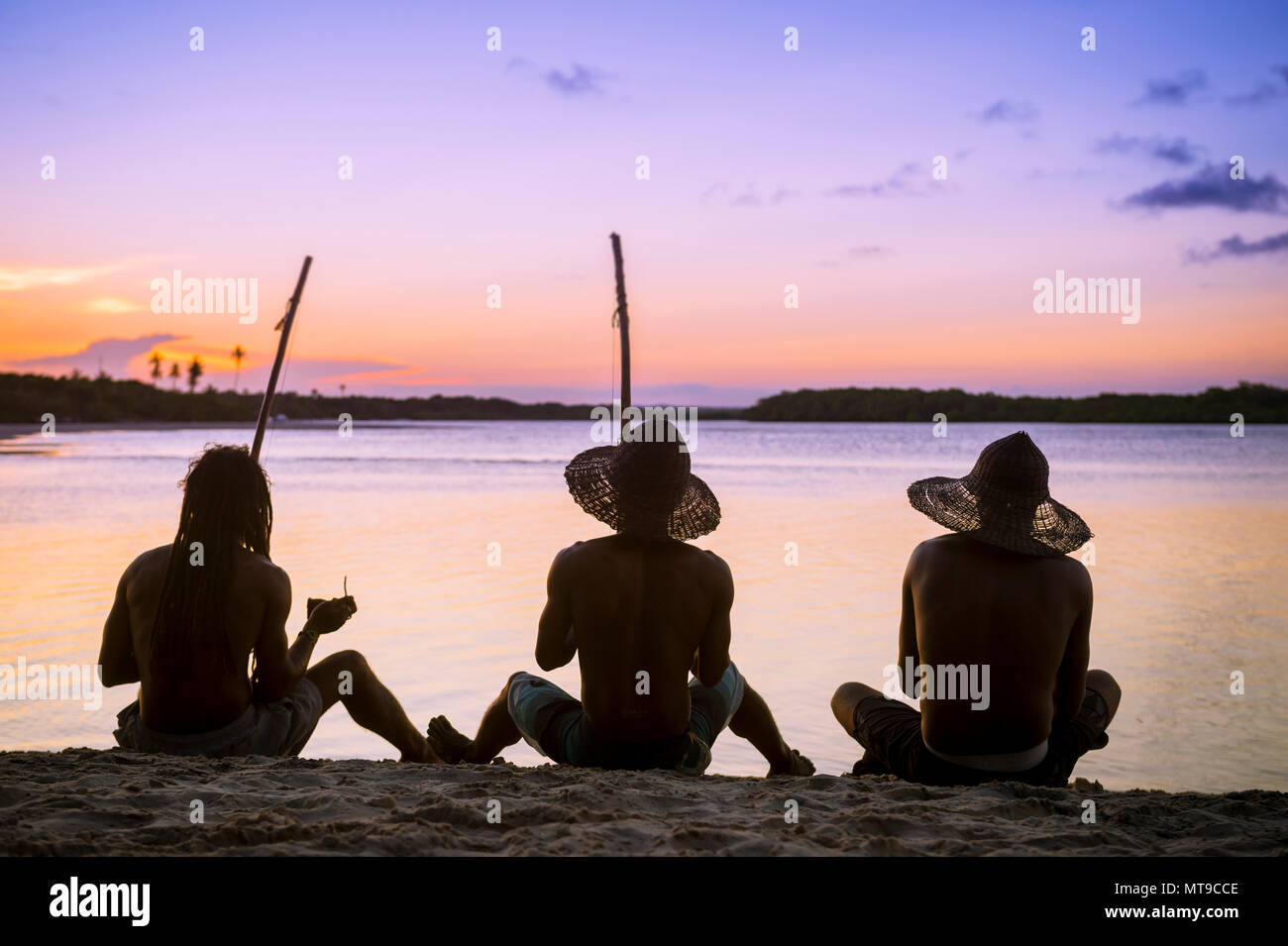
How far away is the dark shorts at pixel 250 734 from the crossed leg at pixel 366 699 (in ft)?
0.27

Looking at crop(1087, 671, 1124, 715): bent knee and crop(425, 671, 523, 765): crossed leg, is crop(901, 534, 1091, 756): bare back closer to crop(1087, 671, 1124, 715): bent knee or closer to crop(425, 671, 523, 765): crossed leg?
crop(1087, 671, 1124, 715): bent knee

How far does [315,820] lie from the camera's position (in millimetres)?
2664

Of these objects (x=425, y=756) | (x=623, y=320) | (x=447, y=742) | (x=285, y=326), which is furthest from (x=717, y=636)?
(x=285, y=326)

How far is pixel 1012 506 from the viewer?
3.25 metres

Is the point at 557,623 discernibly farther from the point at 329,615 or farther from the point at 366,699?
the point at 366,699

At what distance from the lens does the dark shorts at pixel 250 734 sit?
11.2 feet

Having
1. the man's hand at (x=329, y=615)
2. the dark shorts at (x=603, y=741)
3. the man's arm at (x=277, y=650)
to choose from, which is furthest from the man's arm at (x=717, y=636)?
the man's arm at (x=277, y=650)

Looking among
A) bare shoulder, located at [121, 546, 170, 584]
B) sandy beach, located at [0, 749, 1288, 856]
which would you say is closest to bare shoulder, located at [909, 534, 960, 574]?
sandy beach, located at [0, 749, 1288, 856]

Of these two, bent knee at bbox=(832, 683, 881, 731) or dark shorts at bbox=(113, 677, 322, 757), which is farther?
bent knee at bbox=(832, 683, 881, 731)

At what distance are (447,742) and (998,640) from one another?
2.00m

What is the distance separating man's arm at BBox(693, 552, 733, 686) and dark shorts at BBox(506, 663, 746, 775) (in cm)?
11

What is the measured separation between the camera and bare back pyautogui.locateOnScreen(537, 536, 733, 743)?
3.17 meters

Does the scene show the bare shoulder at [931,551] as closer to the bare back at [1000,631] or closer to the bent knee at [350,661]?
the bare back at [1000,631]

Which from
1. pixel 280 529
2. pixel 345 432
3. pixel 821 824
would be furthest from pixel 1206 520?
pixel 345 432
